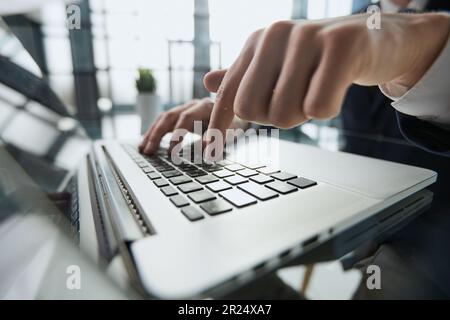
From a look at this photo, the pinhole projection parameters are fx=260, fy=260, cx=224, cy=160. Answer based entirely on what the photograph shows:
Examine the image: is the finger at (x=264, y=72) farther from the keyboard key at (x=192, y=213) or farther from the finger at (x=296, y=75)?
the keyboard key at (x=192, y=213)

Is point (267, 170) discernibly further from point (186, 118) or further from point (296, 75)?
point (186, 118)

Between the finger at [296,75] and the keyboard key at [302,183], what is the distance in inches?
2.8

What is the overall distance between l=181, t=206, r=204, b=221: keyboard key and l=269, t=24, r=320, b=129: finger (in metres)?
Answer: 0.12

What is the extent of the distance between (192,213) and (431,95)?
1.22ft

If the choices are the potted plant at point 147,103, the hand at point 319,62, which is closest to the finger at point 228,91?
the hand at point 319,62

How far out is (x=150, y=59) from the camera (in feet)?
4.09

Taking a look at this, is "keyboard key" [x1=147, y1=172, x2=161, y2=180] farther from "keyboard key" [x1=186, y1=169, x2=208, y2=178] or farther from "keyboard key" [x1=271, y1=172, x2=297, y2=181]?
"keyboard key" [x1=271, y1=172, x2=297, y2=181]

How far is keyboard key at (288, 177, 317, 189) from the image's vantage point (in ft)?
0.95

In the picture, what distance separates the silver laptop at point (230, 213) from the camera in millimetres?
169

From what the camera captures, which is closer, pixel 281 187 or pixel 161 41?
pixel 281 187

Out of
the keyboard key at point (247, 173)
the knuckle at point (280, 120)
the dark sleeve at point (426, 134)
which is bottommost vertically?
the keyboard key at point (247, 173)

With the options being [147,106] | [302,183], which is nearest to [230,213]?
[302,183]

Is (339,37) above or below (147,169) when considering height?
above

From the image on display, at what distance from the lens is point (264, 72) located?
28 centimetres
